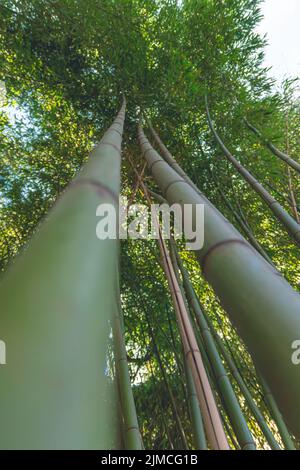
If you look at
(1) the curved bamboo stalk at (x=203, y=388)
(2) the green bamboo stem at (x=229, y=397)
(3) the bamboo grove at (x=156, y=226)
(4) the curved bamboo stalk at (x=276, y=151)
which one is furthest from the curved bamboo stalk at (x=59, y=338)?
(4) the curved bamboo stalk at (x=276, y=151)

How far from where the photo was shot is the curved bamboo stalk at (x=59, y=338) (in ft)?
1.01

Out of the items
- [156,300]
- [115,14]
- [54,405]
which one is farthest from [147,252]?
[54,405]

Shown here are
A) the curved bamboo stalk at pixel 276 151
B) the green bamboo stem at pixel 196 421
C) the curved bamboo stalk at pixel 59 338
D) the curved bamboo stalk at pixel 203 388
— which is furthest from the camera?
the curved bamboo stalk at pixel 276 151

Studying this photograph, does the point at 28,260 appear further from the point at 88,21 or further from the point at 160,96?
the point at 88,21

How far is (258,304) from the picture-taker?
0.53 metres

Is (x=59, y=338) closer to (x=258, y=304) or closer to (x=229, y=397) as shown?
(x=258, y=304)

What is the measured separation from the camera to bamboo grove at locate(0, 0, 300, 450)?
0.40 metres

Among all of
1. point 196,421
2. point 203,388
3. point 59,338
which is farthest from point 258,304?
point 196,421

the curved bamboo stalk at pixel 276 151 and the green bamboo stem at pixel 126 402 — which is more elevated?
the curved bamboo stalk at pixel 276 151

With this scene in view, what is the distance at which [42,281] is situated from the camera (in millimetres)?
437

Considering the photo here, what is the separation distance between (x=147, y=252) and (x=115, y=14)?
2.17 meters

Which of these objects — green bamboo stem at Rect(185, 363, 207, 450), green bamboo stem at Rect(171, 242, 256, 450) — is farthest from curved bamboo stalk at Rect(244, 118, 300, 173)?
green bamboo stem at Rect(185, 363, 207, 450)

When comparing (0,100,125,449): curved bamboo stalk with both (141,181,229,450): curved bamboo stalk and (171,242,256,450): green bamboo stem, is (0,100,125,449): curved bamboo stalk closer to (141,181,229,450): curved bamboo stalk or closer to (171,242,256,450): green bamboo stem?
(141,181,229,450): curved bamboo stalk

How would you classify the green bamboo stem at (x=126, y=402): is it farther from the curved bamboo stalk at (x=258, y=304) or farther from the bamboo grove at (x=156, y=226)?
the curved bamboo stalk at (x=258, y=304)
